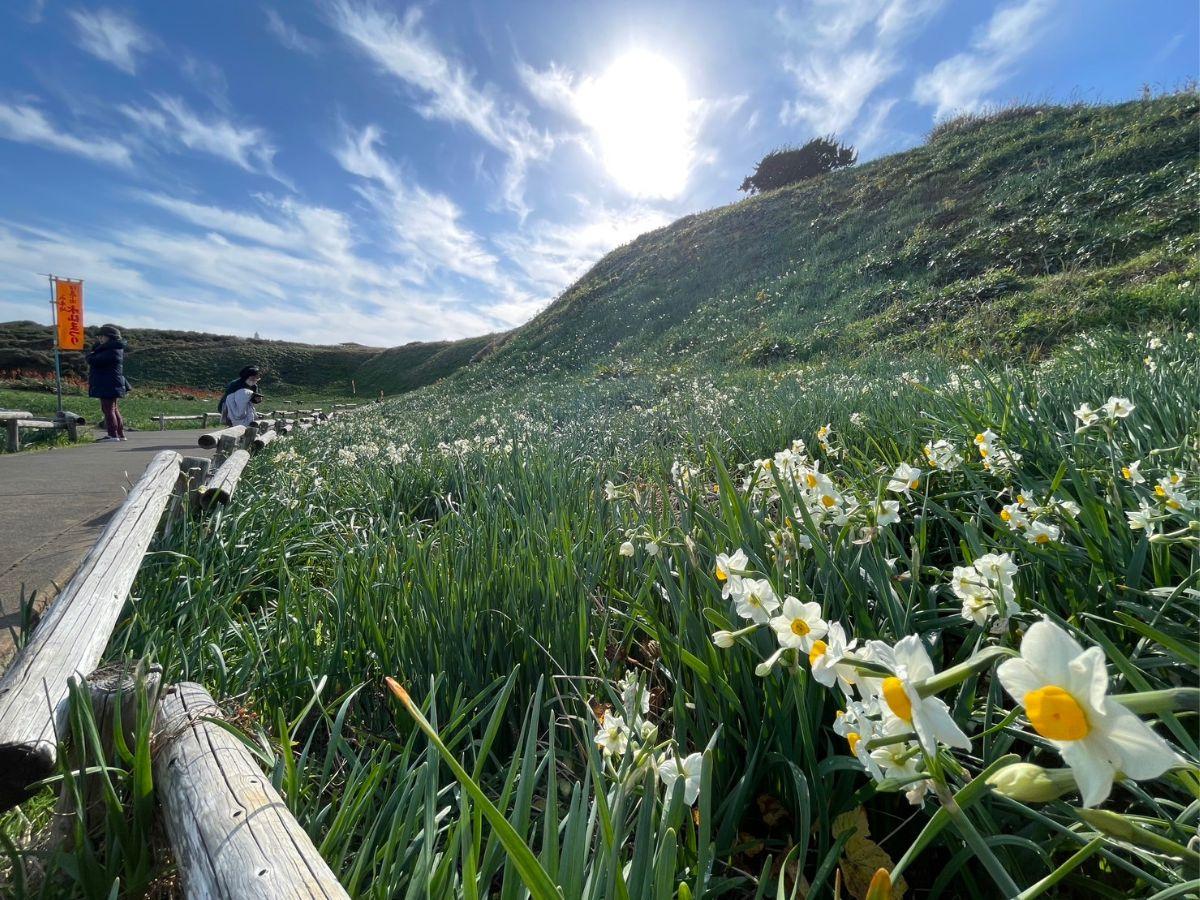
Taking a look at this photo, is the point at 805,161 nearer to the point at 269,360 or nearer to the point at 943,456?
the point at 943,456

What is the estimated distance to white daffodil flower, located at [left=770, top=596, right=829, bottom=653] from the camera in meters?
0.87

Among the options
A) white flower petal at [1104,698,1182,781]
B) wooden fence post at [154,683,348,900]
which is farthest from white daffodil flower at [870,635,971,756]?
wooden fence post at [154,683,348,900]

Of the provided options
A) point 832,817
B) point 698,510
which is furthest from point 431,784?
point 698,510

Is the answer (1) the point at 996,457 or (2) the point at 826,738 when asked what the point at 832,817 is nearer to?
(2) the point at 826,738

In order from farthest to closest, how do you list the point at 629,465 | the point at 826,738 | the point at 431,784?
the point at 629,465
the point at 826,738
the point at 431,784

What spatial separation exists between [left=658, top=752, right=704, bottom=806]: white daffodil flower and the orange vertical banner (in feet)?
64.2

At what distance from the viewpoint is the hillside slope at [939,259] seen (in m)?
8.19

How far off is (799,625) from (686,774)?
33cm

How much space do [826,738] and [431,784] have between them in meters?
0.81

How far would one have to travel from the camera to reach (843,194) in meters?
19.7

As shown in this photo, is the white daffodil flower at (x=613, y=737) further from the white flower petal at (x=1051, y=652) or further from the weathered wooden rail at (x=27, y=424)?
the weathered wooden rail at (x=27, y=424)

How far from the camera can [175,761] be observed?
1.27 meters

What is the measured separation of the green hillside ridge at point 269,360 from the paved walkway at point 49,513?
35587 mm

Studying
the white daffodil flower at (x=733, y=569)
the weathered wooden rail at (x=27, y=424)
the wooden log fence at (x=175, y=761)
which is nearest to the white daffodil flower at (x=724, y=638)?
the white daffodil flower at (x=733, y=569)
